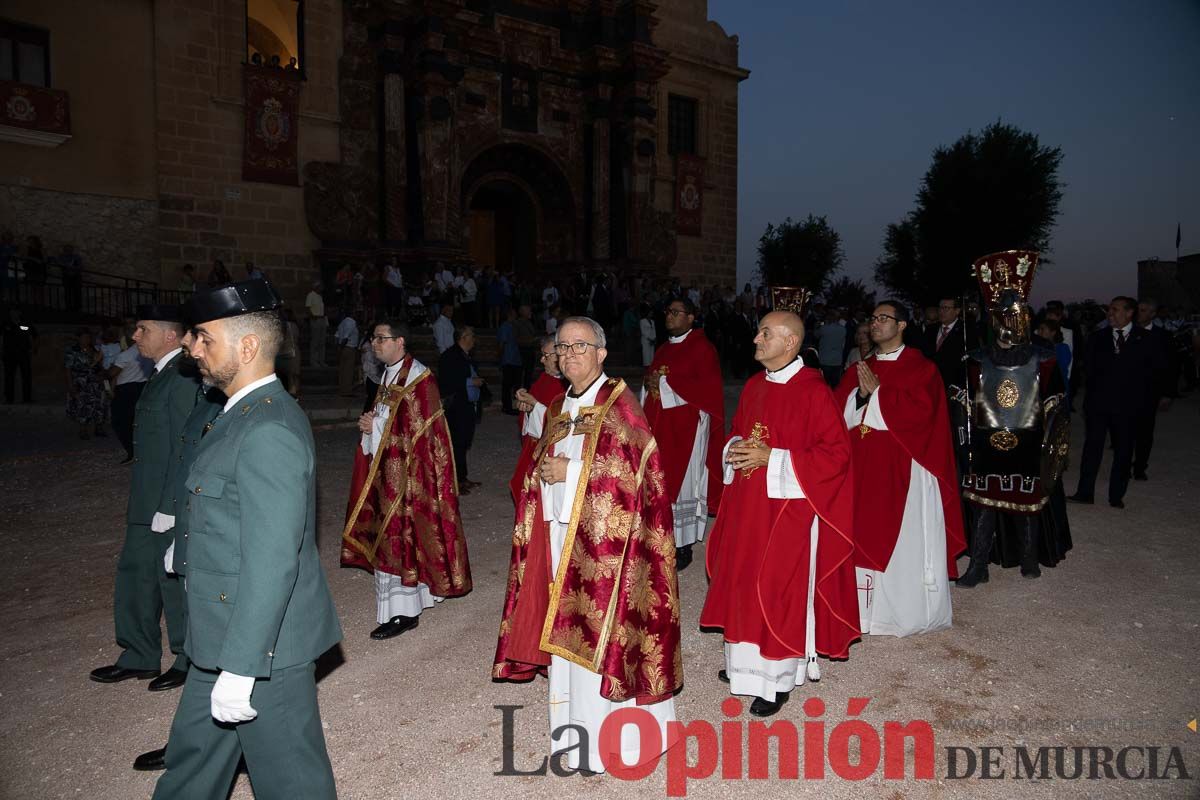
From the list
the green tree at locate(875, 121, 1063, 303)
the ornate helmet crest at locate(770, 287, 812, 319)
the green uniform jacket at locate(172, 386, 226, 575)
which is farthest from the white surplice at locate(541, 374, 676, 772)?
the green tree at locate(875, 121, 1063, 303)

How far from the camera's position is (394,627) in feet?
16.1

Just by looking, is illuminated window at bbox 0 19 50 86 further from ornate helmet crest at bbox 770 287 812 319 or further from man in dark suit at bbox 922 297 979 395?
man in dark suit at bbox 922 297 979 395

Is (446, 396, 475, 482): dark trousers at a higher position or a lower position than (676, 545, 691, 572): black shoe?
higher

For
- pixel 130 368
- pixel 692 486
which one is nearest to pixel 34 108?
pixel 130 368

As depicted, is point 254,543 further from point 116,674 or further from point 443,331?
point 443,331

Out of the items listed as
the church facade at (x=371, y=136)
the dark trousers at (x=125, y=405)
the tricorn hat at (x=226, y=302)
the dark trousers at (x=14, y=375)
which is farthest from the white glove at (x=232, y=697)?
the church facade at (x=371, y=136)

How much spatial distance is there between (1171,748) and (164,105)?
2039 centimetres

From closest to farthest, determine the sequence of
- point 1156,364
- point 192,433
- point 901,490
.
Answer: point 192,433 → point 901,490 → point 1156,364

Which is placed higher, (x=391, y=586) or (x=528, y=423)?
(x=528, y=423)

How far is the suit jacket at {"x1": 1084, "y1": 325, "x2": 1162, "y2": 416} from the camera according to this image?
8.16 meters

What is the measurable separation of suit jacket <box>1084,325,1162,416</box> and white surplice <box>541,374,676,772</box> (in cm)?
721

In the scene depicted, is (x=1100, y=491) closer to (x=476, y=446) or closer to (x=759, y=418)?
(x=759, y=418)

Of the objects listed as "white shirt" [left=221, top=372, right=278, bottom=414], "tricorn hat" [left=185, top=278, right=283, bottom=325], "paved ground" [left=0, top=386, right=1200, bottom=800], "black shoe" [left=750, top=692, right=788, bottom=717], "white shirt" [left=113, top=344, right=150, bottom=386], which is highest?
"tricorn hat" [left=185, top=278, right=283, bottom=325]

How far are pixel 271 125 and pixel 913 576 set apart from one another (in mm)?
18588
